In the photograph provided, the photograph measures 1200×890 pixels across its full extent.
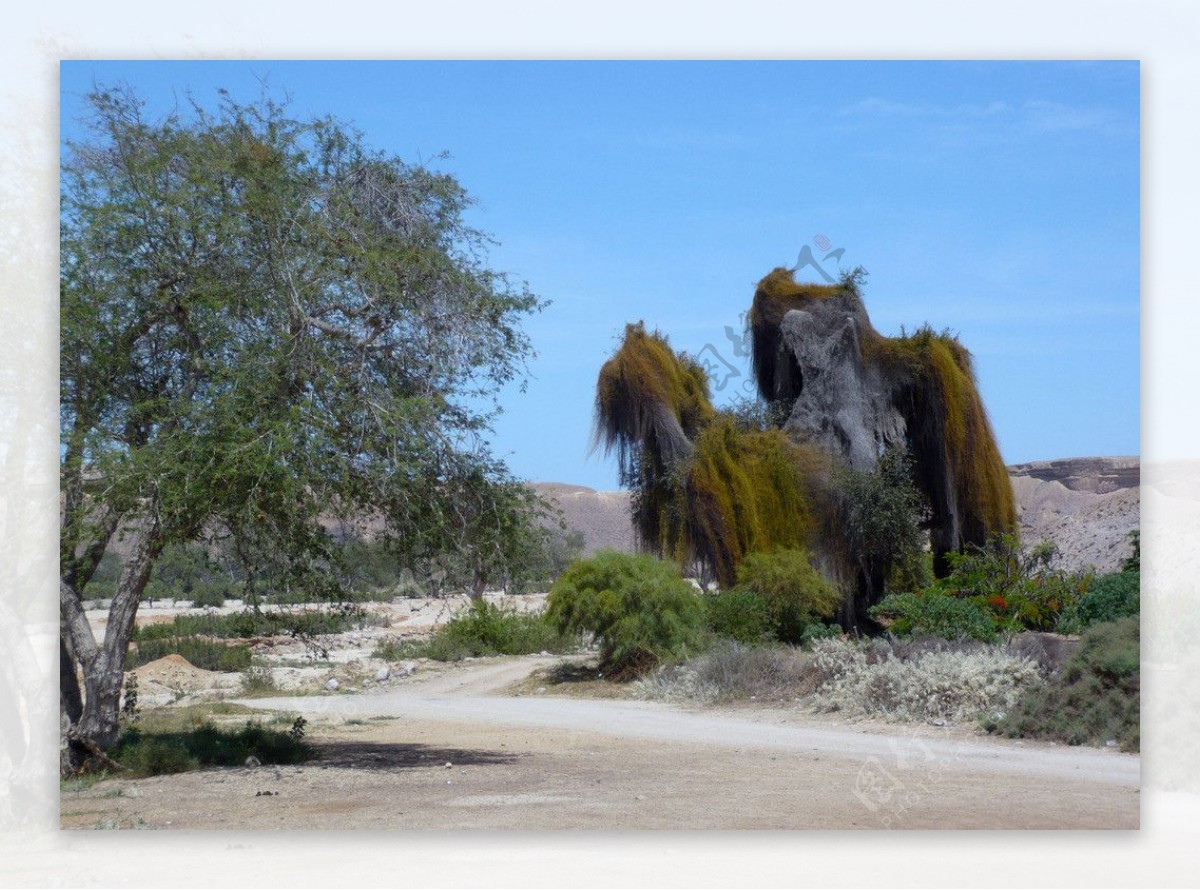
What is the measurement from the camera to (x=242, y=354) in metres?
11.0

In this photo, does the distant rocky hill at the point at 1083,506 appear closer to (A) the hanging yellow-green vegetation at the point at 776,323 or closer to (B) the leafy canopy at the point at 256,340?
(A) the hanging yellow-green vegetation at the point at 776,323

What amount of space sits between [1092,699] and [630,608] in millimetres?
8868

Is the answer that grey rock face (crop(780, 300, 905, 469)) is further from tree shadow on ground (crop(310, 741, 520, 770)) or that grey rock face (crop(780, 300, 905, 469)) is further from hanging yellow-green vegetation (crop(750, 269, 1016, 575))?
tree shadow on ground (crop(310, 741, 520, 770))

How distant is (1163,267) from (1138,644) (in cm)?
505

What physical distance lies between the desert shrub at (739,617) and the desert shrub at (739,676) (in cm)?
152

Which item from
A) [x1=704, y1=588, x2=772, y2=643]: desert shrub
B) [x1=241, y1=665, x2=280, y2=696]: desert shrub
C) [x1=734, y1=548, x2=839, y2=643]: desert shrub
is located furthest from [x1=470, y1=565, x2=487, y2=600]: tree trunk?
[x1=241, y1=665, x2=280, y2=696]: desert shrub

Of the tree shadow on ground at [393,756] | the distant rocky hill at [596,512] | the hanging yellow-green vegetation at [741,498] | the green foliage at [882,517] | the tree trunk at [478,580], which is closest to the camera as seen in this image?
the tree trunk at [478,580]

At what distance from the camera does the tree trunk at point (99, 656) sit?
38.2ft

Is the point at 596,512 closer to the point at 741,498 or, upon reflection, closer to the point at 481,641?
the point at 481,641

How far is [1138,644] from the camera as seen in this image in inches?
546

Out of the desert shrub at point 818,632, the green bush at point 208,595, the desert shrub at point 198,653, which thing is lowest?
the desert shrub at point 198,653

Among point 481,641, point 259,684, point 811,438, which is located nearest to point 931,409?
point 811,438

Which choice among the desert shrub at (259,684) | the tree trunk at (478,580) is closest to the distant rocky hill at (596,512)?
the desert shrub at (259,684)
